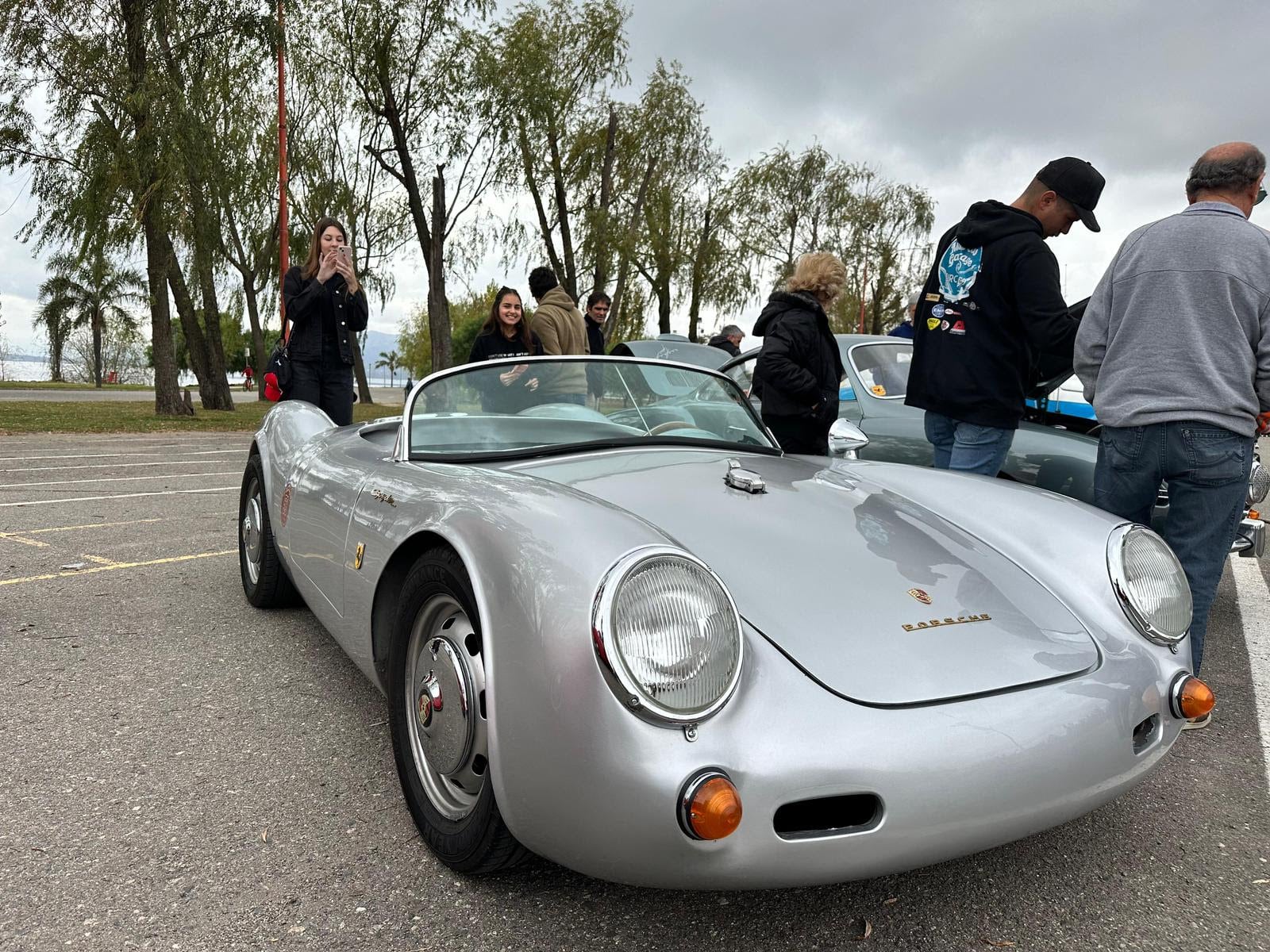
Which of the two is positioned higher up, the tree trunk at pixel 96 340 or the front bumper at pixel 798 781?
the tree trunk at pixel 96 340

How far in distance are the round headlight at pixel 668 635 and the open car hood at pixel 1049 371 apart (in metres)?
2.30

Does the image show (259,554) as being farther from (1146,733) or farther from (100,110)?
(100,110)

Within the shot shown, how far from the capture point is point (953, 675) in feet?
5.61

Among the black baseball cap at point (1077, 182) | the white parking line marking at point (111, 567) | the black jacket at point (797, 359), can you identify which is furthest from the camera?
the white parking line marking at point (111, 567)

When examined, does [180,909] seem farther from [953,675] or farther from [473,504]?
[953,675]

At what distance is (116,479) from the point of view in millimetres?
7875

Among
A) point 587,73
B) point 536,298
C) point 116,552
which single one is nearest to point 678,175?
point 587,73

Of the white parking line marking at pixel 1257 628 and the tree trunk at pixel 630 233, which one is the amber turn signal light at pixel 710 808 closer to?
the white parking line marking at pixel 1257 628

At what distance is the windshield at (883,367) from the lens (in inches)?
217

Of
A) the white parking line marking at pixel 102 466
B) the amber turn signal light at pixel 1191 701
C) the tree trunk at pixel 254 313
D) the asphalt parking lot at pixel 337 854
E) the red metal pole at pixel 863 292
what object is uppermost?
the red metal pole at pixel 863 292

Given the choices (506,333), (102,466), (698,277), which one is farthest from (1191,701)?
(698,277)

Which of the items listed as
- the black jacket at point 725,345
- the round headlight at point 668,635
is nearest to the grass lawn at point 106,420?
the black jacket at point 725,345

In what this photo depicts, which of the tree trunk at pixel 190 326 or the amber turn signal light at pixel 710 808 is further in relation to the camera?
the tree trunk at pixel 190 326

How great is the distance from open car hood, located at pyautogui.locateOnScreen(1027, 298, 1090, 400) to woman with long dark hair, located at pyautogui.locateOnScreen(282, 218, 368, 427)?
341 centimetres
